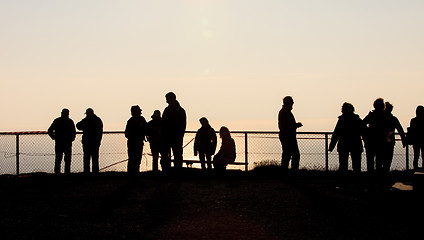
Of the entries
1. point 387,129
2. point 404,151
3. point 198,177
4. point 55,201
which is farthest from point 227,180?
point 404,151

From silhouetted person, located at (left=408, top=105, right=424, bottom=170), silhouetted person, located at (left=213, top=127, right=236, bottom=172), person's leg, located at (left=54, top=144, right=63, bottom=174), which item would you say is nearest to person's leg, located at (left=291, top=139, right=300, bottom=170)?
silhouetted person, located at (left=213, top=127, right=236, bottom=172)

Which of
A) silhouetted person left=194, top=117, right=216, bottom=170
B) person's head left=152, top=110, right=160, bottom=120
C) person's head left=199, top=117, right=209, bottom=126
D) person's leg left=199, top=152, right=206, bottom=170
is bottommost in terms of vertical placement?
person's leg left=199, top=152, right=206, bottom=170

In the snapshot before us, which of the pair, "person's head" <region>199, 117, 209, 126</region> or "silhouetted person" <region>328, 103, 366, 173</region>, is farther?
"person's head" <region>199, 117, 209, 126</region>

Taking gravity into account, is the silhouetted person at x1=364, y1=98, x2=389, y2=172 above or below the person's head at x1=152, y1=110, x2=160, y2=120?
below

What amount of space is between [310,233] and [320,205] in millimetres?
2713

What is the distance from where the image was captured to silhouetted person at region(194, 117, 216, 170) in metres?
19.5

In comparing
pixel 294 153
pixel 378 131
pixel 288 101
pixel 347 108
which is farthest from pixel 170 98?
pixel 378 131

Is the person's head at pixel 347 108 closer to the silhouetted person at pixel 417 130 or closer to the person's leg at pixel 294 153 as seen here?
the person's leg at pixel 294 153

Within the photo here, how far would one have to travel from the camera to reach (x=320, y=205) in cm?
1220

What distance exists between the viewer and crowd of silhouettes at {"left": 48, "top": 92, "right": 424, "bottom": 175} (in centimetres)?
1480

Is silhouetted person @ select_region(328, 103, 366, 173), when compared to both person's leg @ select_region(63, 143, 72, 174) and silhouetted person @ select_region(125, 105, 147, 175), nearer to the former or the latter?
silhouetted person @ select_region(125, 105, 147, 175)

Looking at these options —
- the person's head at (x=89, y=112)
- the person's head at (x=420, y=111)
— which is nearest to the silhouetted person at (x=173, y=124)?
the person's head at (x=89, y=112)

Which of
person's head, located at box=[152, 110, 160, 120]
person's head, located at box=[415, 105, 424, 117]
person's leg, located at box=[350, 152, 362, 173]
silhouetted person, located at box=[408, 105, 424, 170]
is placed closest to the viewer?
person's leg, located at box=[350, 152, 362, 173]

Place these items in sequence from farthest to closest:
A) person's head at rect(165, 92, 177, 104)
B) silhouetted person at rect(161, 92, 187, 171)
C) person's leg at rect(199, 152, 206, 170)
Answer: person's leg at rect(199, 152, 206, 170) < person's head at rect(165, 92, 177, 104) < silhouetted person at rect(161, 92, 187, 171)
